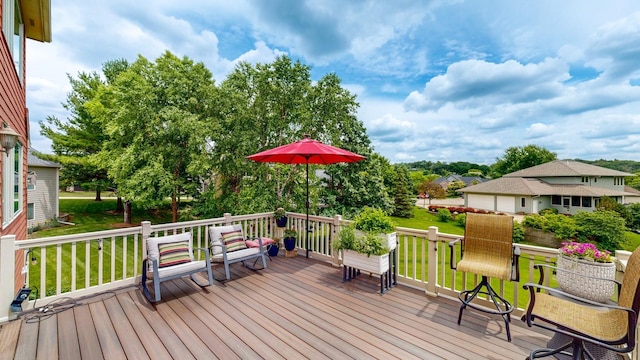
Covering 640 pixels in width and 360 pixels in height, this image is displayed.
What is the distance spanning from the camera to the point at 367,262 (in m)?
3.89

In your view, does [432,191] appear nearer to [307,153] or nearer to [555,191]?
[555,191]

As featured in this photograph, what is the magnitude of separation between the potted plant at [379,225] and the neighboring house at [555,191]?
90.0 feet

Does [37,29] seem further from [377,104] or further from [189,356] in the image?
[377,104]

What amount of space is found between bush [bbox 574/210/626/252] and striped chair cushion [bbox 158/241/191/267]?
24.2 meters

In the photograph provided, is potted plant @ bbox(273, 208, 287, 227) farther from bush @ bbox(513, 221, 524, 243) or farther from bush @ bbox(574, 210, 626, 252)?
bush @ bbox(574, 210, 626, 252)

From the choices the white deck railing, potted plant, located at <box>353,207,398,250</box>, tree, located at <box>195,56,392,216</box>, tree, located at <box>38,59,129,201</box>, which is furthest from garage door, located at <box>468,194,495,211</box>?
tree, located at <box>38,59,129,201</box>

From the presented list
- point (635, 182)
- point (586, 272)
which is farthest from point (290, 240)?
point (635, 182)

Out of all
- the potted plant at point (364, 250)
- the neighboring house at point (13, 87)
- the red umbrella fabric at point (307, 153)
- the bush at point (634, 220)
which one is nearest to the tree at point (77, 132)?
the neighboring house at point (13, 87)

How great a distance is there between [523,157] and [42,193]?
2342 inches

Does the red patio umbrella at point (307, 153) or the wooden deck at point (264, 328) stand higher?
the red patio umbrella at point (307, 153)

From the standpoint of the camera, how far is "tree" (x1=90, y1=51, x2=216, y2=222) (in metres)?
10.1

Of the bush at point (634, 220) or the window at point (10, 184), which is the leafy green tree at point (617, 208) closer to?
the bush at point (634, 220)

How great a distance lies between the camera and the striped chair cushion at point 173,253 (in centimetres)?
367

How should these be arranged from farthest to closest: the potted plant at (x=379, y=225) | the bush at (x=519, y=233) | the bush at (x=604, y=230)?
the bush at (x=519, y=233), the bush at (x=604, y=230), the potted plant at (x=379, y=225)
